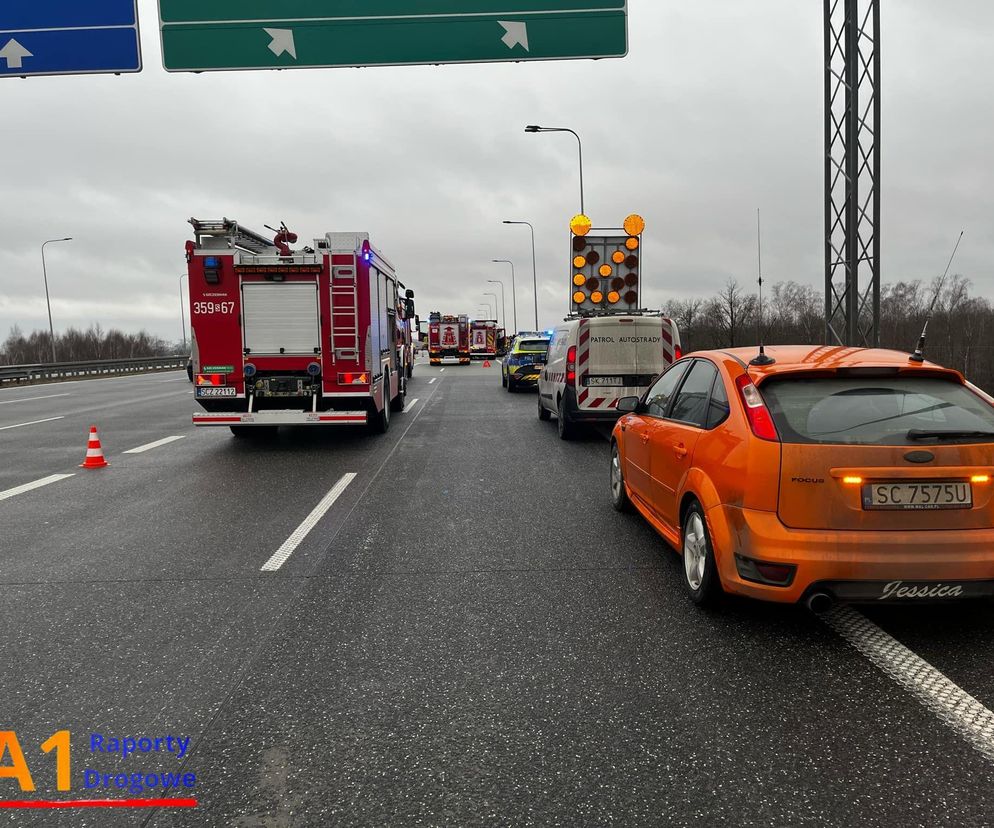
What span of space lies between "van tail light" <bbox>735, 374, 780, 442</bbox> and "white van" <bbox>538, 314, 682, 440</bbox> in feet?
23.2

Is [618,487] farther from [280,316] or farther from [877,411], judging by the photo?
[280,316]

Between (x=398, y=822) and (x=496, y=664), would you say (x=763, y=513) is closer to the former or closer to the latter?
(x=496, y=664)

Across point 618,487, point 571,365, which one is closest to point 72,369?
point 571,365

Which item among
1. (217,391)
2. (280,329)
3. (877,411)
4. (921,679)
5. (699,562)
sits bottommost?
(921,679)

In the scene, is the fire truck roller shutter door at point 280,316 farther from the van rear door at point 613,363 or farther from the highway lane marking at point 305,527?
the van rear door at point 613,363

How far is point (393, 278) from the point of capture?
14.1 metres

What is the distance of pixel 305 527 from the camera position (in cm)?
639

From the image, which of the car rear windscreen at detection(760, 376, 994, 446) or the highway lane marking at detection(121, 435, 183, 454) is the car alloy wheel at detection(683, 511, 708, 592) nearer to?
the car rear windscreen at detection(760, 376, 994, 446)

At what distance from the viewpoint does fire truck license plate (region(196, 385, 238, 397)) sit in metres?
10.8

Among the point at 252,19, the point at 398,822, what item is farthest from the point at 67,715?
the point at 252,19

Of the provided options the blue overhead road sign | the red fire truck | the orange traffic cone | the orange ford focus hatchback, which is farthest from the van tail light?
the blue overhead road sign

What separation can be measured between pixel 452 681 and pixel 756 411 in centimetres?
208

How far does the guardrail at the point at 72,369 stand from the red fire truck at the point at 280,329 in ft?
87.5

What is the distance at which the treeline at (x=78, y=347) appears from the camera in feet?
273
